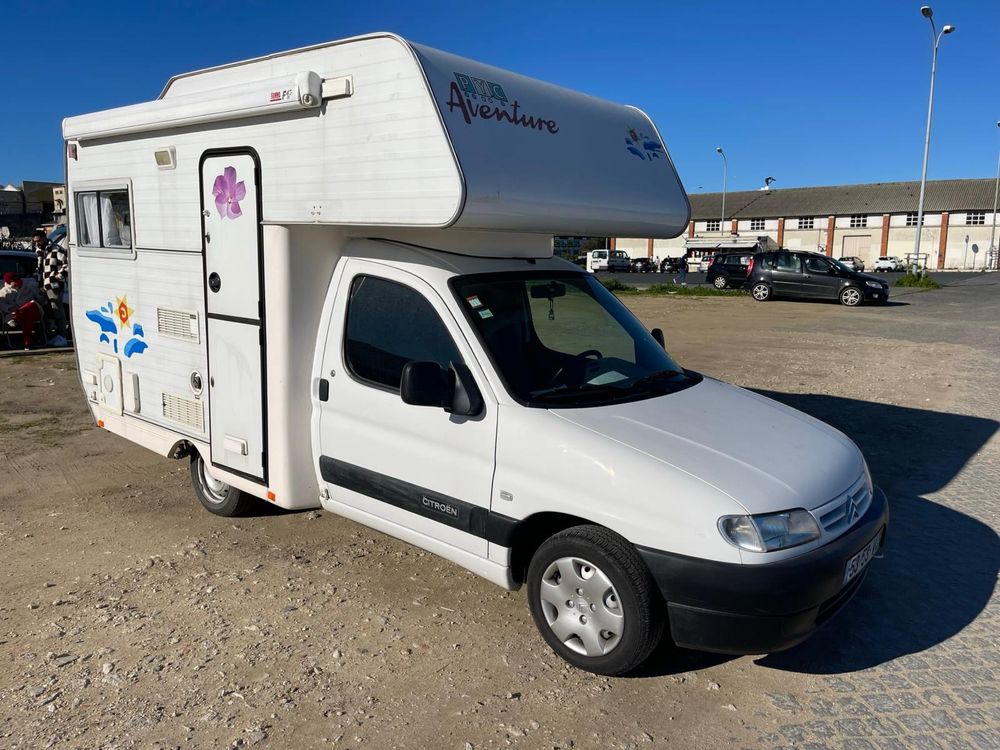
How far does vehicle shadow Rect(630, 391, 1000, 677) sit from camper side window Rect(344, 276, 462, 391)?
1860 mm

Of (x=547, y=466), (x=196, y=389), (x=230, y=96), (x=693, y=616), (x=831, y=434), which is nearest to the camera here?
(x=693, y=616)

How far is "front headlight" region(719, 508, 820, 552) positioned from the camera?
3039mm

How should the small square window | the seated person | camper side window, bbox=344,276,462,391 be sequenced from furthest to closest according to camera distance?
the seated person
the small square window
camper side window, bbox=344,276,462,391

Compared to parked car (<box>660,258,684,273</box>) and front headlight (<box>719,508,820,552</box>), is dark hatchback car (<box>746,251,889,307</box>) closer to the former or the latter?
front headlight (<box>719,508,820,552</box>)

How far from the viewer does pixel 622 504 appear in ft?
10.5

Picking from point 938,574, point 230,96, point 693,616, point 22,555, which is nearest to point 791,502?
point 693,616

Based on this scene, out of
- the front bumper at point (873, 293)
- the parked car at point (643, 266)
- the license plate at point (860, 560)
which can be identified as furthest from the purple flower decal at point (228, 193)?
the parked car at point (643, 266)

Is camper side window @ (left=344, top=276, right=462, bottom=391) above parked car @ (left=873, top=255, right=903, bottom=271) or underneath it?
above

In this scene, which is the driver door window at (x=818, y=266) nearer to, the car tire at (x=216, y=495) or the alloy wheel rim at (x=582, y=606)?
the car tire at (x=216, y=495)

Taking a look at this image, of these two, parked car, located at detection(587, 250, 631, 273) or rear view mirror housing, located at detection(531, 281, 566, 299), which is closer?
rear view mirror housing, located at detection(531, 281, 566, 299)

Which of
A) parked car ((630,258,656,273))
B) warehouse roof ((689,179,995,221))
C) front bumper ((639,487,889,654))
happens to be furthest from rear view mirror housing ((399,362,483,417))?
warehouse roof ((689,179,995,221))

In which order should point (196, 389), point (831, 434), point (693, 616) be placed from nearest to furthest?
point (693, 616), point (831, 434), point (196, 389)

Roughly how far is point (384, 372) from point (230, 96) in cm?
189

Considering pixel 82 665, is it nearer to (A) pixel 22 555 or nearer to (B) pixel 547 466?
(A) pixel 22 555
